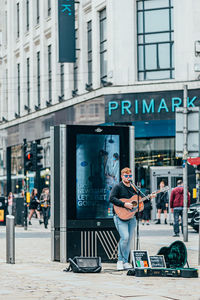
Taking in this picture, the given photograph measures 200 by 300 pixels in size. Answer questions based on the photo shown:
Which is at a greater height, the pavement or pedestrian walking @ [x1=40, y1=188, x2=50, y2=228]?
pedestrian walking @ [x1=40, y1=188, x2=50, y2=228]

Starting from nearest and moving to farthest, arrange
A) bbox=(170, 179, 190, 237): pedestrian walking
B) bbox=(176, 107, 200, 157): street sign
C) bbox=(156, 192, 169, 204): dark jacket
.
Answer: bbox=(176, 107, 200, 157): street sign
bbox=(170, 179, 190, 237): pedestrian walking
bbox=(156, 192, 169, 204): dark jacket

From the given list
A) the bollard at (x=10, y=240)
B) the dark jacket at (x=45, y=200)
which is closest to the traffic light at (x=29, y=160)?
the dark jacket at (x=45, y=200)

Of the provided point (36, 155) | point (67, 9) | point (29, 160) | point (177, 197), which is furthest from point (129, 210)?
point (67, 9)

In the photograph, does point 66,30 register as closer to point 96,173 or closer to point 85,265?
point 96,173

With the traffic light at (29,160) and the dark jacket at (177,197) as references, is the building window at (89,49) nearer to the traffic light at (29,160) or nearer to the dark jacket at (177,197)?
the traffic light at (29,160)

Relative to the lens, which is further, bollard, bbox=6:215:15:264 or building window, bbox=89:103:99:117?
building window, bbox=89:103:99:117

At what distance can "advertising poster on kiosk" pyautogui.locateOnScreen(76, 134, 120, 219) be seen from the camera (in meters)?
15.0

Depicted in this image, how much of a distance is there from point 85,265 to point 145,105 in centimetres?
2312

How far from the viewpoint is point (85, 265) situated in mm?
13461

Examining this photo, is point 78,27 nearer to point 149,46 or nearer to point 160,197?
point 149,46

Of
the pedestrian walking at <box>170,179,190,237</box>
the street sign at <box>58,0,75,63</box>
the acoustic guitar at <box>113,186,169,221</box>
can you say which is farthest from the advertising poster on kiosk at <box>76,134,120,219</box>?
the street sign at <box>58,0,75,63</box>

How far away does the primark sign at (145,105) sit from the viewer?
1400 inches

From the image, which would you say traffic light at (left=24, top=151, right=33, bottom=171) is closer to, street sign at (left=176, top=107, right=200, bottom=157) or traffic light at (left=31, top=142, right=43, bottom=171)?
Answer: traffic light at (left=31, top=142, right=43, bottom=171)

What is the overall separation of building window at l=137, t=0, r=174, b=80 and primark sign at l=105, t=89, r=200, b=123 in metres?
0.96
